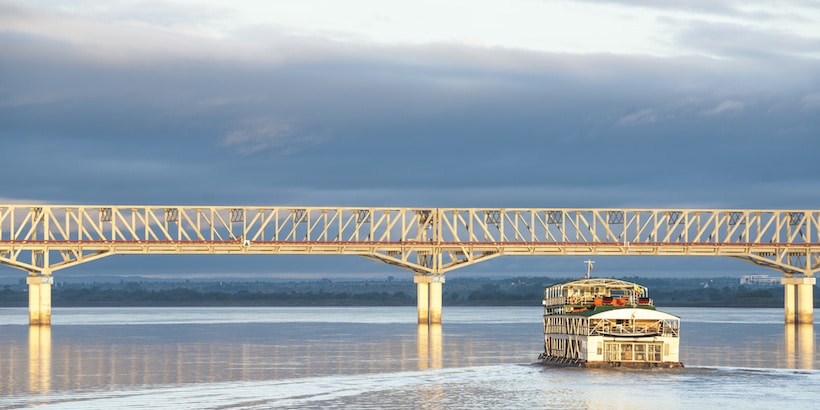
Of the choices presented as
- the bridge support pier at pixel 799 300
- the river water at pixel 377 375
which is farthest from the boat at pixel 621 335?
the bridge support pier at pixel 799 300

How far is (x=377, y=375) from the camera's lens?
80375 millimetres

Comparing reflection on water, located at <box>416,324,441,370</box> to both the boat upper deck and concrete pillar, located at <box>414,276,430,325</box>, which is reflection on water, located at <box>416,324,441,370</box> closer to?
concrete pillar, located at <box>414,276,430,325</box>

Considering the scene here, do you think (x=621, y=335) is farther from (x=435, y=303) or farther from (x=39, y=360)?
(x=435, y=303)

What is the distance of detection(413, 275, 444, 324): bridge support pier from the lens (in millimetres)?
149250

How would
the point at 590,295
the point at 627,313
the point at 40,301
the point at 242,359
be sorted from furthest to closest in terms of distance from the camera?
1. the point at 40,301
2. the point at 242,359
3. the point at 590,295
4. the point at 627,313

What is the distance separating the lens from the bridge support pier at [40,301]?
142m

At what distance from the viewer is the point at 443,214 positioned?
156625 millimetres

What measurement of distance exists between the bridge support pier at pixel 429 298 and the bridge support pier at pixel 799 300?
130 ft

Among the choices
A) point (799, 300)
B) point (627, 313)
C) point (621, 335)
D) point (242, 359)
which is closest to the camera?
point (627, 313)

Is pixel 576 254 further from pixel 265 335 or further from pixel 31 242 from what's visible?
pixel 31 242

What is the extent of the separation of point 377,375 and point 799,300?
91231 millimetres

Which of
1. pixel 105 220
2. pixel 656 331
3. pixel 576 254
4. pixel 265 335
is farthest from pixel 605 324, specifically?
pixel 105 220

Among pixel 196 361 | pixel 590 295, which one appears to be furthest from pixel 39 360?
pixel 590 295

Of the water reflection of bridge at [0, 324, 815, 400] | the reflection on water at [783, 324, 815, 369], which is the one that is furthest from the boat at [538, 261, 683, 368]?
the reflection on water at [783, 324, 815, 369]
